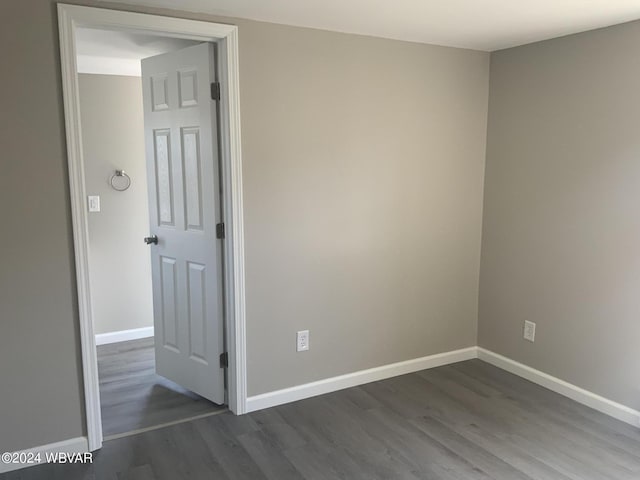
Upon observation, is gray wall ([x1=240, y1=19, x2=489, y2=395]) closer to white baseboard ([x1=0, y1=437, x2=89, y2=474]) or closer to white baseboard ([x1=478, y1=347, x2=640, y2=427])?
white baseboard ([x1=478, y1=347, x2=640, y2=427])

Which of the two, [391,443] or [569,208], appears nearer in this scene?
[391,443]

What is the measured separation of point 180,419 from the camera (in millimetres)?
2994

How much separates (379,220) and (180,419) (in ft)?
5.60

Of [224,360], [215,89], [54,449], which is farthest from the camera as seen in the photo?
[224,360]

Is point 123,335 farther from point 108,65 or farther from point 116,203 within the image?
point 108,65

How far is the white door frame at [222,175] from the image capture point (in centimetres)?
240

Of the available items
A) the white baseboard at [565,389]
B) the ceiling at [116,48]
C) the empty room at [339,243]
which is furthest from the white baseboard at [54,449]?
the white baseboard at [565,389]

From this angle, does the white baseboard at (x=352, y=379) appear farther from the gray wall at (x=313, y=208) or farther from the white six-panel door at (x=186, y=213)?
the white six-panel door at (x=186, y=213)

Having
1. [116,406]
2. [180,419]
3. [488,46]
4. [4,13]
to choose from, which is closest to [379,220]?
[488,46]

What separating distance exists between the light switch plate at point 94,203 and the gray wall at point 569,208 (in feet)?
9.76

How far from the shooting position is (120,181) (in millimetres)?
4137

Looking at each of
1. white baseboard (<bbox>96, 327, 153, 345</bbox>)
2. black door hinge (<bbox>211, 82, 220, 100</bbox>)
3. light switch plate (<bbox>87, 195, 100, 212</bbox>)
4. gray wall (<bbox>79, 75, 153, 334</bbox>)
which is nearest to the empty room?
black door hinge (<bbox>211, 82, 220, 100</bbox>)

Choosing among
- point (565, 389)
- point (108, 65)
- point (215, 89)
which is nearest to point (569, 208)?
point (565, 389)

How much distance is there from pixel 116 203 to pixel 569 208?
3314 millimetres
